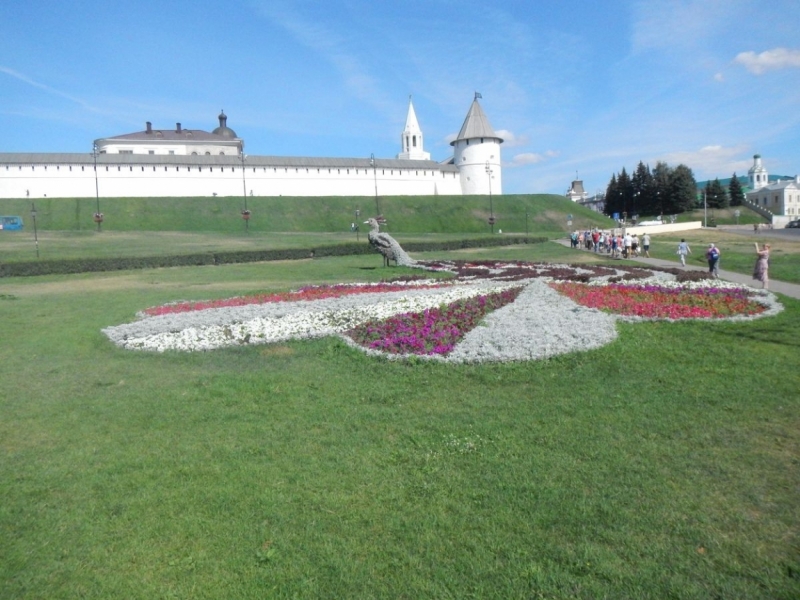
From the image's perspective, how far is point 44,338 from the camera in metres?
11.1

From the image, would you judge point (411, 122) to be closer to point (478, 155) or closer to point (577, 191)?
point (478, 155)

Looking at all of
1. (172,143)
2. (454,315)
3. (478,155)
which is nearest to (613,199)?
(478,155)

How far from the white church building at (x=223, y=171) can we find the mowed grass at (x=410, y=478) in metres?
60.6

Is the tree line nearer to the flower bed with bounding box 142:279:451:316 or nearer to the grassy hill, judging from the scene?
the grassy hill

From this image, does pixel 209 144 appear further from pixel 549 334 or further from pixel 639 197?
pixel 549 334

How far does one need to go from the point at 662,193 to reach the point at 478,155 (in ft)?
87.6

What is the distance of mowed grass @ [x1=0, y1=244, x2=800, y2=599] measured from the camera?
3543 millimetres

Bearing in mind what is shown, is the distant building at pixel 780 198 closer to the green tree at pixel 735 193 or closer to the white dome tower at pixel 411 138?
the green tree at pixel 735 193

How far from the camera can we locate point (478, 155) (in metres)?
78.2

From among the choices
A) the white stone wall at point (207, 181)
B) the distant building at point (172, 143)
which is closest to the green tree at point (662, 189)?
the white stone wall at point (207, 181)

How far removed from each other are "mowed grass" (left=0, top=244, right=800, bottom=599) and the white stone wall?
61907mm

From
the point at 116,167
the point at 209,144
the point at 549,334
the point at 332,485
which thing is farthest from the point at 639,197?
the point at 332,485

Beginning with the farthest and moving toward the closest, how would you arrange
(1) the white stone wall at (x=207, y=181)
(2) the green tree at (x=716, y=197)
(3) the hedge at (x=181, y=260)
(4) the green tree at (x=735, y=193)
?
(4) the green tree at (x=735, y=193) → (2) the green tree at (x=716, y=197) → (1) the white stone wall at (x=207, y=181) → (3) the hedge at (x=181, y=260)

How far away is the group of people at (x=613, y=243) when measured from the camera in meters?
28.7
